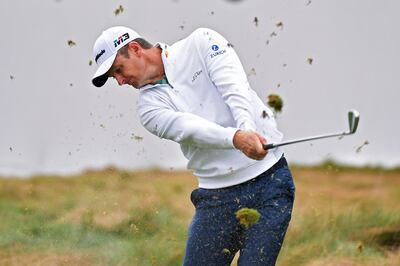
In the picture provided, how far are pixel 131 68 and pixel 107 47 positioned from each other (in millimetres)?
162

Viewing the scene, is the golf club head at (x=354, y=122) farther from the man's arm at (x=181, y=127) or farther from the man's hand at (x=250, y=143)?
the man's arm at (x=181, y=127)

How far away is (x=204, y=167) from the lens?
18.6 feet

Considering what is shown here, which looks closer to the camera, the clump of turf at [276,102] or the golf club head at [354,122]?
the golf club head at [354,122]

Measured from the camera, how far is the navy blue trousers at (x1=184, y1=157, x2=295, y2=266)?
557cm

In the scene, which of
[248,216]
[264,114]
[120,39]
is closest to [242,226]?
[248,216]

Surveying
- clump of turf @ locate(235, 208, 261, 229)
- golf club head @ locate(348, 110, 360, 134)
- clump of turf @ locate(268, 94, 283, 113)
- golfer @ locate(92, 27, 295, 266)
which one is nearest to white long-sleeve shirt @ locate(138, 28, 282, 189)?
golfer @ locate(92, 27, 295, 266)

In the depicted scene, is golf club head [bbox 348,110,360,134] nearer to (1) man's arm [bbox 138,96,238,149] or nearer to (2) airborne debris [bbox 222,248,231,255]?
(1) man's arm [bbox 138,96,238,149]

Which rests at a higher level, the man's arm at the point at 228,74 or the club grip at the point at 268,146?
the man's arm at the point at 228,74

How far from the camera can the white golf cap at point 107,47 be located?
561 cm

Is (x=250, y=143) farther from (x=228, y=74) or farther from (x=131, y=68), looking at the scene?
(x=131, y=68)

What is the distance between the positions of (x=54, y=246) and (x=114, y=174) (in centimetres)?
90

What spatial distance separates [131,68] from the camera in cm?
562

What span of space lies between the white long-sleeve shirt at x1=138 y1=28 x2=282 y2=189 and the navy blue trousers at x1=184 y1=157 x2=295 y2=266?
2.5 inches

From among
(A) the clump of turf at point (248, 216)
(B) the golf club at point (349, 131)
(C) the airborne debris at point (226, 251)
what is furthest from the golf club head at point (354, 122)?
(C) the airborne debris at point (226, 251)
